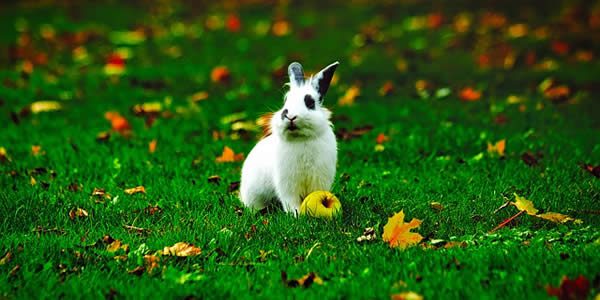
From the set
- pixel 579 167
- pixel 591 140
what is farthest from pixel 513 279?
pixel 591 140

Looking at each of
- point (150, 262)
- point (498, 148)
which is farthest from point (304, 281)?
point (498, 148)

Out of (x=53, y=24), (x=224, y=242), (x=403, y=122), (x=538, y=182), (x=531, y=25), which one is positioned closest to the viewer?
(x=224, y=242)

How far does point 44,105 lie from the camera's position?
7305mm

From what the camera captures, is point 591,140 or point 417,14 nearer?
point 591,140

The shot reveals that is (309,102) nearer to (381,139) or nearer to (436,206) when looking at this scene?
(436,206)

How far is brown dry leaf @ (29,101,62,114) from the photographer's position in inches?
284

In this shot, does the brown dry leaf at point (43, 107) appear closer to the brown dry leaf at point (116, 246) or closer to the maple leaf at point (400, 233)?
the brown dry leaf at point (116, 246)

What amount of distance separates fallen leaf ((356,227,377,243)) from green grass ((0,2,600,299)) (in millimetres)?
42

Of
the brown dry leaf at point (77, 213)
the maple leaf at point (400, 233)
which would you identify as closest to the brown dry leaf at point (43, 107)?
the brown dry leaf at point (77, 213)

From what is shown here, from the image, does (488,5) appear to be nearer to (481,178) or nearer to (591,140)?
(591,140)

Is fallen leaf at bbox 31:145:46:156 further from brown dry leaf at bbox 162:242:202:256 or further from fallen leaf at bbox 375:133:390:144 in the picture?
fallen leaf at bbox 375:133:390:144

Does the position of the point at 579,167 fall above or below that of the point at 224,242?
below

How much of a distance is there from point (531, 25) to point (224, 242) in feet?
26.8

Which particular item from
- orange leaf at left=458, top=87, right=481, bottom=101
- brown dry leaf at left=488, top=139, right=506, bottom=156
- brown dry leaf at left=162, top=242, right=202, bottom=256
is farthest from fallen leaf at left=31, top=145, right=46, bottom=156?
orange leaf at left=458, top=87, right=481, bottom=101
